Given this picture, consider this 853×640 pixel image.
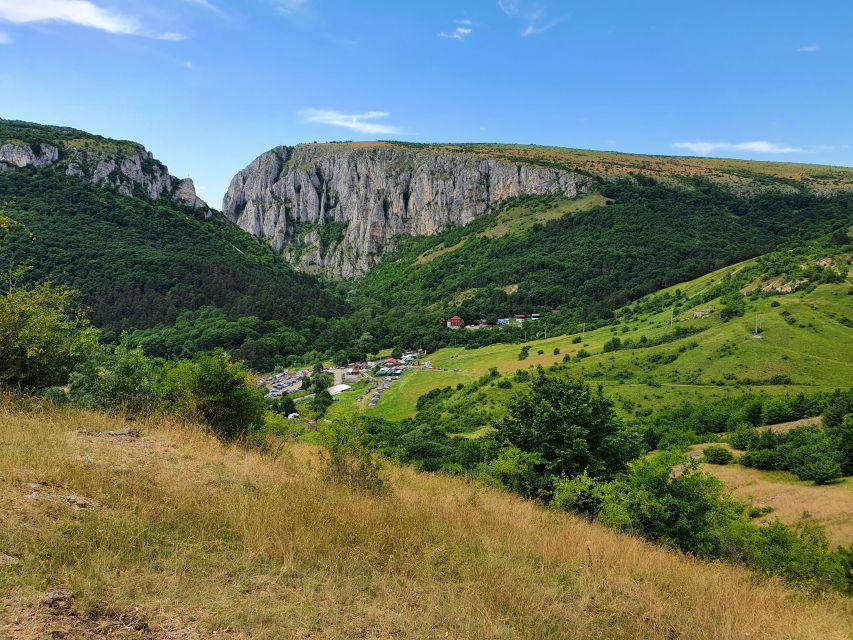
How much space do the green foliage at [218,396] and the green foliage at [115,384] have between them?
84 cm

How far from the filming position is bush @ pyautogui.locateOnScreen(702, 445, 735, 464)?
44062mm

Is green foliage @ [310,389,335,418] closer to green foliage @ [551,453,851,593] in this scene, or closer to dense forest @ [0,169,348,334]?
dense forest @ [0,169,348,334]

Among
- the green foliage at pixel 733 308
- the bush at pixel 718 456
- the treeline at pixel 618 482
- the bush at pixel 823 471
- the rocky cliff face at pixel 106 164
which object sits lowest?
the bush at pixel 718 456

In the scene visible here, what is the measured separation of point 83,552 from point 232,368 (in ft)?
23.5

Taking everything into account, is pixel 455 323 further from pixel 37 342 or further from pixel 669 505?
pixel 37 342

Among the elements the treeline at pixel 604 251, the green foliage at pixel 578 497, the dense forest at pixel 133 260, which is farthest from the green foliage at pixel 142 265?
the green foliage at pixel 578 497

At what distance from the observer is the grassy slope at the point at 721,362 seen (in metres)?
61.6

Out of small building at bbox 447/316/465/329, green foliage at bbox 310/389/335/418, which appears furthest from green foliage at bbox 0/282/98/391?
small building at bbox 447/316/465/329

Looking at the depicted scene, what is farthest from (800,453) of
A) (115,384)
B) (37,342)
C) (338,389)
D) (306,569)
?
(338,389)

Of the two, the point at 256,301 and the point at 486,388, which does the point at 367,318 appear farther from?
the point at 486,388

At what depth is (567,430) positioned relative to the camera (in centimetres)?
1562

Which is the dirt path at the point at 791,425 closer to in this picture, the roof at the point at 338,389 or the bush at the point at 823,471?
the bush at the point at 823,471

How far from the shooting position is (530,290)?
134 m

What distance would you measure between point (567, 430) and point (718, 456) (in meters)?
37.8
